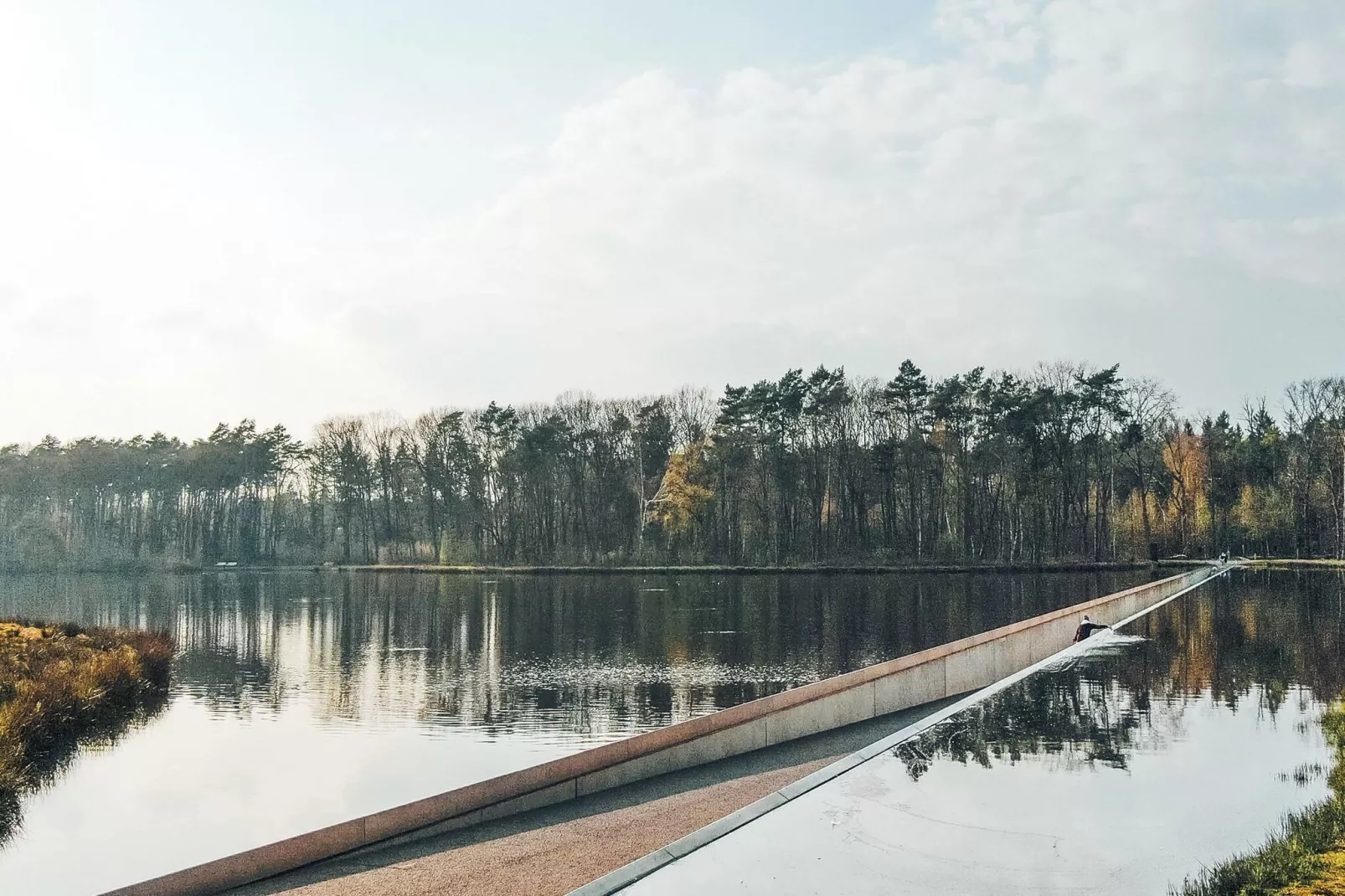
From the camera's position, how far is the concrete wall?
26.1 ft

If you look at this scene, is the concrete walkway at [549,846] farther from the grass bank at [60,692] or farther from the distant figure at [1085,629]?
the distant figure at [1085,629]

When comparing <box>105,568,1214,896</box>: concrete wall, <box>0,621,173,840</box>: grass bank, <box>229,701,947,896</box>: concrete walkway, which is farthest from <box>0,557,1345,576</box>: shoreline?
<box>229,701,947,896</box>: concrete walkway

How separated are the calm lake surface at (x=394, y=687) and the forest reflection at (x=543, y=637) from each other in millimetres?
111

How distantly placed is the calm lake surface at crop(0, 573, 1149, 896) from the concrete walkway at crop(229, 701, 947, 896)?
3030 millimetres

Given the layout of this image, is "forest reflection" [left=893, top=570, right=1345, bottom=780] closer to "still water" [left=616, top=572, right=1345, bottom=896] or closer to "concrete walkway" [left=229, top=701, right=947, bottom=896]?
"still water" [left=616, top=572, right=1345, bottom=896]

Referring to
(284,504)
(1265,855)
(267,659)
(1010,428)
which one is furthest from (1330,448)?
(284,504)

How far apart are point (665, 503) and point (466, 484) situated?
19064 millimetres

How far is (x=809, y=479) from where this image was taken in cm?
7350

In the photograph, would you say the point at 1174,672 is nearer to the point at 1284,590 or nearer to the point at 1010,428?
the point at 1284,590

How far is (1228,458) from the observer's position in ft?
257

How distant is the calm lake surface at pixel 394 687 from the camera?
1169 centimetres

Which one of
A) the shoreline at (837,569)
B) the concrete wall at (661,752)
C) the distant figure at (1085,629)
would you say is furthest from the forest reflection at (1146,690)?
the shoreline at (837,569)

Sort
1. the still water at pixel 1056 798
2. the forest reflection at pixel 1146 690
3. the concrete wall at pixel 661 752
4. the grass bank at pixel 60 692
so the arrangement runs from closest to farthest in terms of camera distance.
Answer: the still water at pixel 1056 798
the concrete wall at pixel 661 752
the forest reflection at pixel 1146 690
the grass bank at pixel 60 692

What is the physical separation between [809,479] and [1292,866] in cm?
6668
